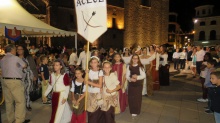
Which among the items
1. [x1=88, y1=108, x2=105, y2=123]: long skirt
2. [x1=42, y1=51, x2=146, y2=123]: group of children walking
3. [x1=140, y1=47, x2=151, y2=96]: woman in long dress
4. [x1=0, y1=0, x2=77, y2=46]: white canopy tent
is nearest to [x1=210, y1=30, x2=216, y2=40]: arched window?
[x1=140, y1=47, x2=151, y2=96]: woman in long dress

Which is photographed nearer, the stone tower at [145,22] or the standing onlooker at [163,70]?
the standing onlooker at [163,70]

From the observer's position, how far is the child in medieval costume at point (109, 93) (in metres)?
4.16

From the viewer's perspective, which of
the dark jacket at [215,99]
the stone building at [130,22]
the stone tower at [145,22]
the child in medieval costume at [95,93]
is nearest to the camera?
the dark jacket at [215,99]

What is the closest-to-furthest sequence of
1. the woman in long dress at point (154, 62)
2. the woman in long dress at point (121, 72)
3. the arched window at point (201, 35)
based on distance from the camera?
the woman in long dress at point (121, 72) < the woman in long dress at point (154, 62) < the arched window at point (201, 35)

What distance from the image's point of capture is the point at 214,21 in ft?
161

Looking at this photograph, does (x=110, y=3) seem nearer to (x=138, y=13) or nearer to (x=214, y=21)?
(x=138, y=13)

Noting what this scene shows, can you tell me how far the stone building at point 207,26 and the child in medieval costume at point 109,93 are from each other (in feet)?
165

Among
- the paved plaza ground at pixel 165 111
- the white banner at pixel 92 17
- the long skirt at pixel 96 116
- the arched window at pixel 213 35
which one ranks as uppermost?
the arched window at pixel 213 35

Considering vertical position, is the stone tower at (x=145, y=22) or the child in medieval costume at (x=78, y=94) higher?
the stone tower at (x=145, y=22)

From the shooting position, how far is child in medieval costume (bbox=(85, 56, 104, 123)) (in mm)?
4129

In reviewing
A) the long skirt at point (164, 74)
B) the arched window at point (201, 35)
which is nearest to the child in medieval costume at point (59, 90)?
the long skirt at point (164, 74)

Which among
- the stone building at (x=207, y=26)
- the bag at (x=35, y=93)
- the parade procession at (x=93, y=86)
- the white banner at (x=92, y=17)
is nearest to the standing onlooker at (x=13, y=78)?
the parade procession at (x=93, y=86)

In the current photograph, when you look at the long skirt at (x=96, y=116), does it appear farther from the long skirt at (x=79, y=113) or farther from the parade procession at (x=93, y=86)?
the long skirt at (x=79, y=113)

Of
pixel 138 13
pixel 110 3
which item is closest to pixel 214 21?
pixel 138 13
